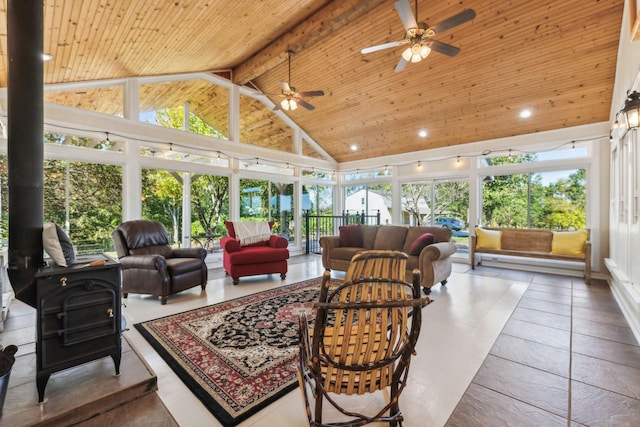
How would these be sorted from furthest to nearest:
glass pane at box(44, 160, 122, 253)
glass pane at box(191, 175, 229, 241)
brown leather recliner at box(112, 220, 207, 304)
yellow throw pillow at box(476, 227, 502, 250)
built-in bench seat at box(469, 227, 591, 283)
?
glass pane at box(191, 175, 229, 241)
yellow throw pillow at box(476, 227, 502, 250)
built-in bench seat at box(469, 227, 591, 283)
glass pane at box(44, 160, 122, 253)
brown leather recliner at box(112, 220, 207, 304)

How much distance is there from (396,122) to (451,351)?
5.24 meters

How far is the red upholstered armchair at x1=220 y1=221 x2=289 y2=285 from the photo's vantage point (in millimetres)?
4305

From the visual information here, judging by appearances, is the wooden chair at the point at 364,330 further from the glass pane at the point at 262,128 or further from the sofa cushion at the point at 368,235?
the glass pane at the point at 262,128

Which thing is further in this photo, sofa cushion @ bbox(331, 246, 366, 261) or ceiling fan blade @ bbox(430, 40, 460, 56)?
sofa cushion @ bbox(331, 246, 366, 261)

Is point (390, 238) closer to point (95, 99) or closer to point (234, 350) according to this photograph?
point (234, 350)

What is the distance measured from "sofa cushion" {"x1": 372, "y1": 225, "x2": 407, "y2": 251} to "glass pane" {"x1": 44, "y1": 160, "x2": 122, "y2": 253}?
14.6ft

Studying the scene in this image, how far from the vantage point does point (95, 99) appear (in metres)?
4.49

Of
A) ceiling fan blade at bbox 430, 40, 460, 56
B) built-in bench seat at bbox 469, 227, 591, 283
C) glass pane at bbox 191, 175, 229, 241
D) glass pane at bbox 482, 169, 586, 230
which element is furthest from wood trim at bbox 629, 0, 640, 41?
glass pane at bbox 191, 175, 229, 241

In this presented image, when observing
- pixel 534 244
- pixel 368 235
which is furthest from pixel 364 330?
pixel 534 244

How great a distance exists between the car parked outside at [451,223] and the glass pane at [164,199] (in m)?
5.83

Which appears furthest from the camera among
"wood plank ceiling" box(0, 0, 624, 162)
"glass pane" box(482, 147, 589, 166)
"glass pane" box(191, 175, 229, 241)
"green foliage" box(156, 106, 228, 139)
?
"glass pane" box(191, 175, 229, 241)

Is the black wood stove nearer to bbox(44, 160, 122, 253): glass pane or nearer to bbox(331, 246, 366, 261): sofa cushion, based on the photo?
bbox(44, 160, 122, 253): glass pane

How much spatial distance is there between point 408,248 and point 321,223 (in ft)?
12.5

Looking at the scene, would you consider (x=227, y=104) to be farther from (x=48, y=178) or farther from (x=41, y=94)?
(x=41, y=94)
